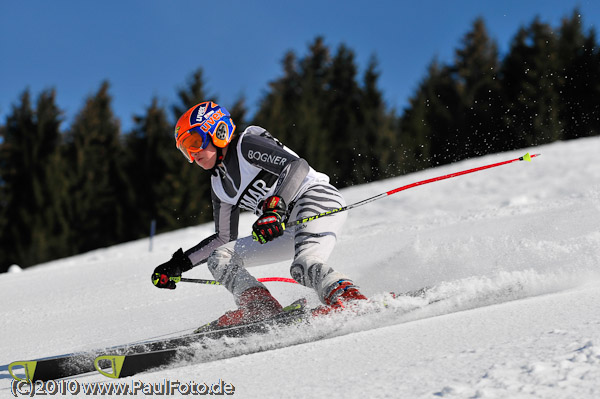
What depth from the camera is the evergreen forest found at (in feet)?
63.7

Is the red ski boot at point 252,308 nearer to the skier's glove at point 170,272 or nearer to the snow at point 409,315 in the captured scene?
the snow at point 409,315

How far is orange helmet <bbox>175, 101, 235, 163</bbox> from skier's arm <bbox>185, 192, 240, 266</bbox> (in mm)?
384

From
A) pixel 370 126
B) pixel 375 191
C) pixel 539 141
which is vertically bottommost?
pixel 375 191

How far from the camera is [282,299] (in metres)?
4.79

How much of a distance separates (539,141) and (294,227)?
17811mm

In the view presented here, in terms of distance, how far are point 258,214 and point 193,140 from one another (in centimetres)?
58

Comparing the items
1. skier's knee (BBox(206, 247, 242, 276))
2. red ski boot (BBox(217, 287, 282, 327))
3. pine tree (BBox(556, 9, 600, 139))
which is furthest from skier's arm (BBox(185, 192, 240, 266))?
pine tree (BBox(556, 9, 600, 139))

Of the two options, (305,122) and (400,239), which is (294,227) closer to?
(400,239)

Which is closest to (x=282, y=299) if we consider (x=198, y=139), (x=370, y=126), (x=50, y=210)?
(x=198, y=139)

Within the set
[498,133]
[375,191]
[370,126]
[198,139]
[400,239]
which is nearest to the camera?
[198,139]

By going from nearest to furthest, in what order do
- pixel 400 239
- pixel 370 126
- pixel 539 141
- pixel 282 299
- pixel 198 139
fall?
1. pixel 198 139
2. pixel 282 299
3. pixel 400 239
4. pixel 539 141
5. pixel 370 126

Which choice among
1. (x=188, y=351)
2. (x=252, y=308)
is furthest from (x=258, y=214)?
(x=188, y=351)

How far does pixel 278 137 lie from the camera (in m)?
21.7

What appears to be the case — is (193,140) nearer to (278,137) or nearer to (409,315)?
(409,315)
